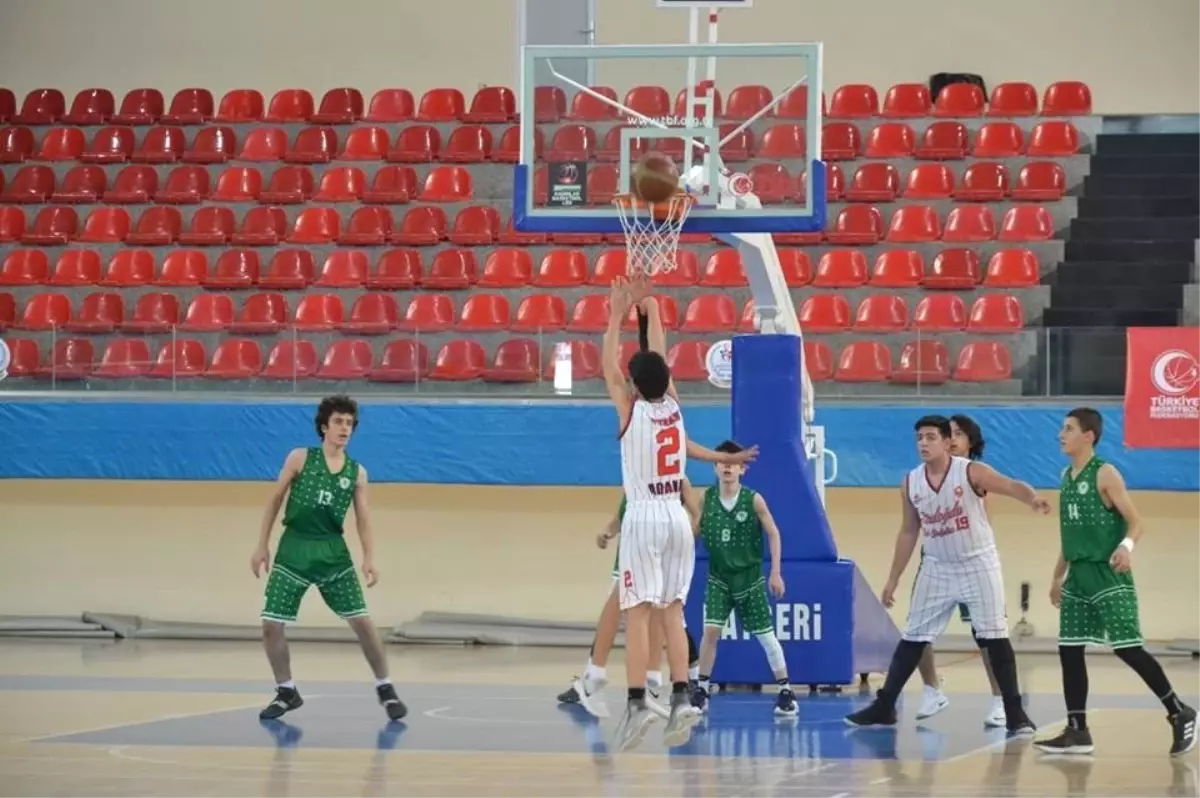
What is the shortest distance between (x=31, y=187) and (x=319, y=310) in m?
4.46

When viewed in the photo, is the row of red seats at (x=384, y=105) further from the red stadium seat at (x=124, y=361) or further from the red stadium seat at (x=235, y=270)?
the red stadium seat at (x=124, y=361)

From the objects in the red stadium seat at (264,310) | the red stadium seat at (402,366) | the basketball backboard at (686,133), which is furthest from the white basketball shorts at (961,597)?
the red stadium seat at (264,310)

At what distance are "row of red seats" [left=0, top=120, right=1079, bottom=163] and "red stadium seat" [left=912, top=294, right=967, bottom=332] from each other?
2623mm

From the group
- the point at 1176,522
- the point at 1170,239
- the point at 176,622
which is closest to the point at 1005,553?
the point at 1176,522

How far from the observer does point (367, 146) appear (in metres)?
20.4

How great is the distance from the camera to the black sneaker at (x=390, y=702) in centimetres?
1095

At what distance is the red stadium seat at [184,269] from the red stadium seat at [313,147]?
1.87 metres

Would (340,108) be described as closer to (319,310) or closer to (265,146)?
(265,146)

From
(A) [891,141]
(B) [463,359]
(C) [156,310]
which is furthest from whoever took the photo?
(A) [891,141]

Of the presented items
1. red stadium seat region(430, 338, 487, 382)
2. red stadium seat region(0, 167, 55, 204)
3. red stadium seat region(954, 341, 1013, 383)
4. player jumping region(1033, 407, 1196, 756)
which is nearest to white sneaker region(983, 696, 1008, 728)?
player jumping region(1033, 407, 1196, 756)

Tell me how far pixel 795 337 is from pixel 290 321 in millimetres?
7133

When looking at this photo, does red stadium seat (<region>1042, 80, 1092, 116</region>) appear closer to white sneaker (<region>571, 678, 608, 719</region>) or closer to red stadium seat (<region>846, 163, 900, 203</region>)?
red stadium seat (<region>846, 163, 900, 203</region>)

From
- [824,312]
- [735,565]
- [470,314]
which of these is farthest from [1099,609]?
[470,314]

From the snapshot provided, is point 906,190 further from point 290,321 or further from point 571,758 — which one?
point 571,758
